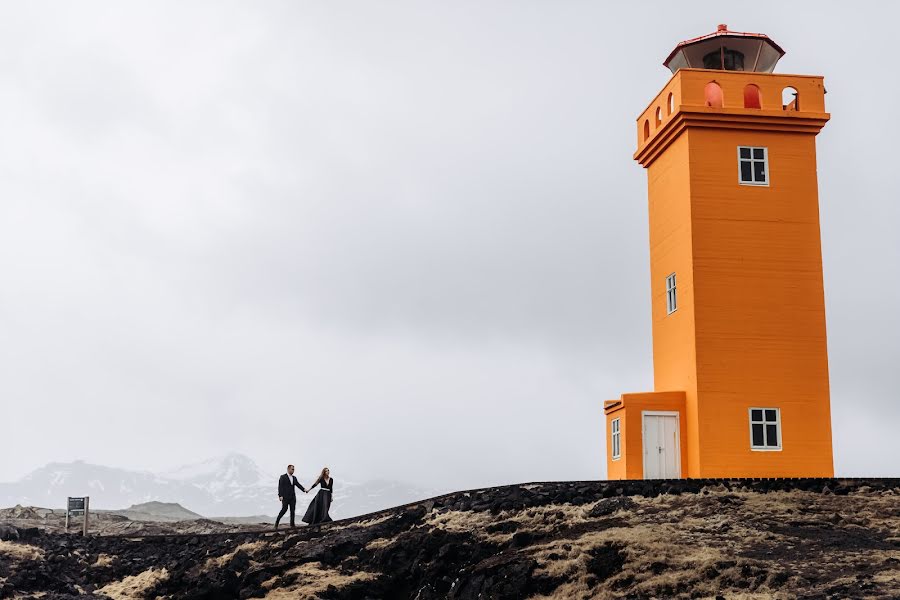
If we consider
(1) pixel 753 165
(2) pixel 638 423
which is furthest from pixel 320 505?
(1) pixel 753 165

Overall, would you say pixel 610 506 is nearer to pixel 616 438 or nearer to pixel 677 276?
pixel 616 438

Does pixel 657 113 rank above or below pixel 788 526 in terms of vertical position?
above

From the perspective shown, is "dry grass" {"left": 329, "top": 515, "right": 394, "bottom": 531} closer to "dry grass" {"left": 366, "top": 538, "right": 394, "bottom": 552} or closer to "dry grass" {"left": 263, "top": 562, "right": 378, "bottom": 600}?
"dry grass" {"left": 366, "top": 538, "right": 394, "bottom": 552}

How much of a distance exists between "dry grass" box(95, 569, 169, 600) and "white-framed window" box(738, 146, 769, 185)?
64.7 feet

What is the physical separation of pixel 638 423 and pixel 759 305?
4806mm

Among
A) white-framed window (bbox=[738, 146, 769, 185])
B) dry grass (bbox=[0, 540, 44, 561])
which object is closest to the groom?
dry grass (bbox=[0, 540, 44, 561])

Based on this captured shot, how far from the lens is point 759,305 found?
32.1m

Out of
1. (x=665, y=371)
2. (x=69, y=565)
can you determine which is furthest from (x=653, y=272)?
(x=69, y=565)

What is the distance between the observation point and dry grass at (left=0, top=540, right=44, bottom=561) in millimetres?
32094

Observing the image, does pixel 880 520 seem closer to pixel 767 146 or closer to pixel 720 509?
pixel 720 509

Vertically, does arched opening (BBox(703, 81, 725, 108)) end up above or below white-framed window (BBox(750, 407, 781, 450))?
above

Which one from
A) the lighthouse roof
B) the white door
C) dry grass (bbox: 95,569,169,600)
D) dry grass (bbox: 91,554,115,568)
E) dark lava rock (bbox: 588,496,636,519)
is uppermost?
the lighthouse roof

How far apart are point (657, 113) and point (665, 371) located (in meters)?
8.06

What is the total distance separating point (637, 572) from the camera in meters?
22.2
